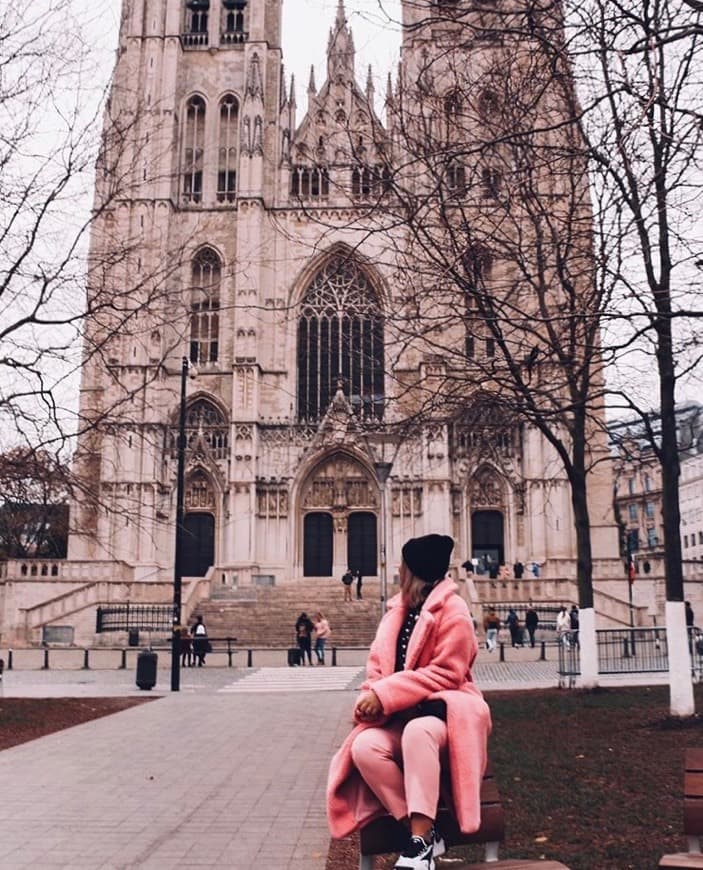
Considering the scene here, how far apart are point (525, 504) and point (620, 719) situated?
2711 cm

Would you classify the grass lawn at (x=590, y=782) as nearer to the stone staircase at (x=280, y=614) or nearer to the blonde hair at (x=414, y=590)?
the blonde hair at (x=414, y=590)

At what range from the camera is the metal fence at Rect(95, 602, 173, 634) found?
30.1 metres

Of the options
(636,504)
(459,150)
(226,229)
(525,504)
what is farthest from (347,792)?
(636,504)

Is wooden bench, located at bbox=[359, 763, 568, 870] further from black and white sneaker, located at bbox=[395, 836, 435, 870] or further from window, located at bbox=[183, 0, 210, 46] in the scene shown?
window, located at bbox=[183, 0, 210, 46]

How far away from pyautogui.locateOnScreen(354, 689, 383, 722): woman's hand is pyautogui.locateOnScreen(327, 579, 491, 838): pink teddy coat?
0.09 feet

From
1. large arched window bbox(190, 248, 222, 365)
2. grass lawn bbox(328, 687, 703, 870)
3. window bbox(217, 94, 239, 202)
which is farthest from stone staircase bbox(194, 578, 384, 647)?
window bbox(217, 94, 239, 202)

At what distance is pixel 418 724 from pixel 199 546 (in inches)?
1431

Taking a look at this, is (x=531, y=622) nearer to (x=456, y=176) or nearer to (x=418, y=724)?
(x=456, y=176)

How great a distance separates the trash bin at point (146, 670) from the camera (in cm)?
1773

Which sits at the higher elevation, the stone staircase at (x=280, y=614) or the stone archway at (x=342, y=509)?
the stone archway at (x=342, y=509)

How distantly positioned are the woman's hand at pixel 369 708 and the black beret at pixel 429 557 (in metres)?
0.66

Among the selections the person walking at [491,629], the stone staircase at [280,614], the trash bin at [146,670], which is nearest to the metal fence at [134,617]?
the stone staircase at [280,614]

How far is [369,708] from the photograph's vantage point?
3.97 meters

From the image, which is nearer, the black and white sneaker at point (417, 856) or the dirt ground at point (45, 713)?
the black and white sneaker at point (417, 856)
